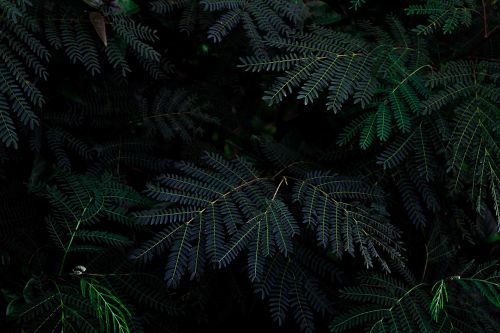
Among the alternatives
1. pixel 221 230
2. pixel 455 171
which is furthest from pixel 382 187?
pixel 221 230

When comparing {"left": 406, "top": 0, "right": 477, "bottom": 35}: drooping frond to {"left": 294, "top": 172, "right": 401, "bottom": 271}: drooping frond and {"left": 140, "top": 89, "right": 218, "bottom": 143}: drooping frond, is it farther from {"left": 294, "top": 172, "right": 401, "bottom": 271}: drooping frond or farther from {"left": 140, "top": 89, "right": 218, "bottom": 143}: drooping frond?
{"left": 140, "top": 89, "right": 218, "bottom": 143}: drooping frond

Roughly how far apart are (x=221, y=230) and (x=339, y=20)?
120 cm

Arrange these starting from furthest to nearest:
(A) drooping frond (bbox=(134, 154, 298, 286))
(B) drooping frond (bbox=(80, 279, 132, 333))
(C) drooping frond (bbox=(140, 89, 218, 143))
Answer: (C) drooping frond (bbox=(140, 89, 218, 143)) → (A) drooping frond (bbox=(134, 154, 298, 286)) → (B) drooping frond (bbox=(80, 279, 132, 333))

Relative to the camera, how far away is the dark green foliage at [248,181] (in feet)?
4.77

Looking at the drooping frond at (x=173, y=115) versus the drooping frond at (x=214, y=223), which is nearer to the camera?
the drooping frond at (x=214, y=223)

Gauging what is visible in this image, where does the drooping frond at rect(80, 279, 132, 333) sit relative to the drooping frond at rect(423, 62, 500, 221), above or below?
below

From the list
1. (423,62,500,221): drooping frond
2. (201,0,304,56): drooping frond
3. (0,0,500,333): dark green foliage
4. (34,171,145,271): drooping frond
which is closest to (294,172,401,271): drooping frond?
(0,0,500,333): dark green foliage

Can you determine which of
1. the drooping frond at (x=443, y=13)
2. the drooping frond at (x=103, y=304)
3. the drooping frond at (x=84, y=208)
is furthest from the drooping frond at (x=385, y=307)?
the drooping frond at (x=443, y=13)

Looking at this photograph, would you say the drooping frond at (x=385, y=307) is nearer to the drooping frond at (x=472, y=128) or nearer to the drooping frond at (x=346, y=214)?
the drooping frond at (x=346, y=214)

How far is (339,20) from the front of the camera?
84.0 inches

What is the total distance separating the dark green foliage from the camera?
1455 millimetres

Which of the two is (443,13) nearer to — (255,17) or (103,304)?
(255,17)

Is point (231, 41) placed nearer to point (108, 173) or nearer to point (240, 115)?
point (240, 115)

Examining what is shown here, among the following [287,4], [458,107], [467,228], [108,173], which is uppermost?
[287,4]
